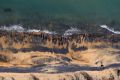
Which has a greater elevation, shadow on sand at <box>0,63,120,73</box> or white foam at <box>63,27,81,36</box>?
white foam at <box>63,27,81,36</box>

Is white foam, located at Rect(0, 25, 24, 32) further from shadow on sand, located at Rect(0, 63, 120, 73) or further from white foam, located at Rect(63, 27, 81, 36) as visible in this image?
shadow on sand, located at Rect(0, 63, 120, 73)

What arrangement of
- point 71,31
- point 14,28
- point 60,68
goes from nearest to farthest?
point 60,68 → point 14,28 → point 71,31

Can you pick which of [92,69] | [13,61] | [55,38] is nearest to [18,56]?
[13,61]

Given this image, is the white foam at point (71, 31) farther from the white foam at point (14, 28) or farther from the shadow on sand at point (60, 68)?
the shadow on sand at point (60, 68)

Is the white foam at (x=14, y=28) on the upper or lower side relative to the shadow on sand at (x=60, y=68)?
upper

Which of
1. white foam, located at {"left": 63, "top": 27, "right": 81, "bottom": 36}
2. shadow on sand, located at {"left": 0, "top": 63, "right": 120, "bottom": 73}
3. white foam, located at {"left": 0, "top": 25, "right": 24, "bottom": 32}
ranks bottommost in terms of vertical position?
shadow on sand, located at {"left": 0, "top": 63, "right": 120, "bottom": 73}

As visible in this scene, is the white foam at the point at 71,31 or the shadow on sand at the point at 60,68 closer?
the shadow on sand at the point at 60,68

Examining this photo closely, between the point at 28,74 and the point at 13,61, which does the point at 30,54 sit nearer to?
the point at 13,61

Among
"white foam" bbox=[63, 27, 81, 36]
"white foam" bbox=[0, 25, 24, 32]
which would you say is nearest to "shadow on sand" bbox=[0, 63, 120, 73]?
"white foam" bbox=[63, 27, 81, 36]

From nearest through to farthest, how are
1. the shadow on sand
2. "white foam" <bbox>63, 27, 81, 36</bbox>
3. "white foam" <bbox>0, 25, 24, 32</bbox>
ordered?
the shadow on sand < "white foam" <bbox>0, 25, 24, 32</bbox> < "white foam" <bbox>63, 27, 81, 36</bbox>

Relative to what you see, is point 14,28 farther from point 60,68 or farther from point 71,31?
point 60,68

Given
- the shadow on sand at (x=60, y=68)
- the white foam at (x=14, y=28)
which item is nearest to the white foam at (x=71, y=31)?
the white foam at (x=14, y=28)

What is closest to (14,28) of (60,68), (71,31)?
(71,31)
